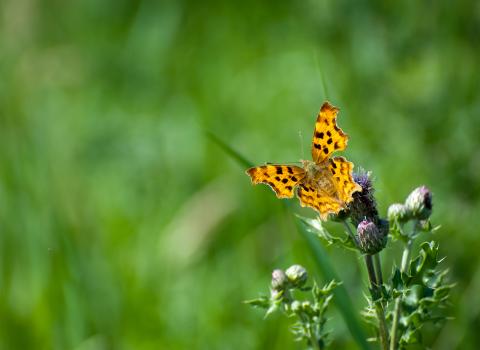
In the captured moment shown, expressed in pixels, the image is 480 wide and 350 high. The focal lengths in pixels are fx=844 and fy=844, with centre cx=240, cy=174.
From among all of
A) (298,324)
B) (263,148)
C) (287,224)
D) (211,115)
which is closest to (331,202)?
(298,324)

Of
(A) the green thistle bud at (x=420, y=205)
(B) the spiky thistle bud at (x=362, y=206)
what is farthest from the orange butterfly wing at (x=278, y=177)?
(A) the green thistle bud at (x=420, y=205)

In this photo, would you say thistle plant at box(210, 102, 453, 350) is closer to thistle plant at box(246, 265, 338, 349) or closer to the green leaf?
thistle plant at box(246, 265, 338, 349)

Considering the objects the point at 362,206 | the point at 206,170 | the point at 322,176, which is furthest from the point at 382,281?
the point at 206,170

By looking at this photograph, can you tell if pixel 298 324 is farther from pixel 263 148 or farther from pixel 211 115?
pixel 211 115

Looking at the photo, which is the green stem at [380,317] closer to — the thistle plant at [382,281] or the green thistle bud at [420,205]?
the thistle plant at [382,281]

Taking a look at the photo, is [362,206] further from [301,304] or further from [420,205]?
[301,304]

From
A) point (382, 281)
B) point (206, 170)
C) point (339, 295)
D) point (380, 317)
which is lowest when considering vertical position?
point (380, 317)
